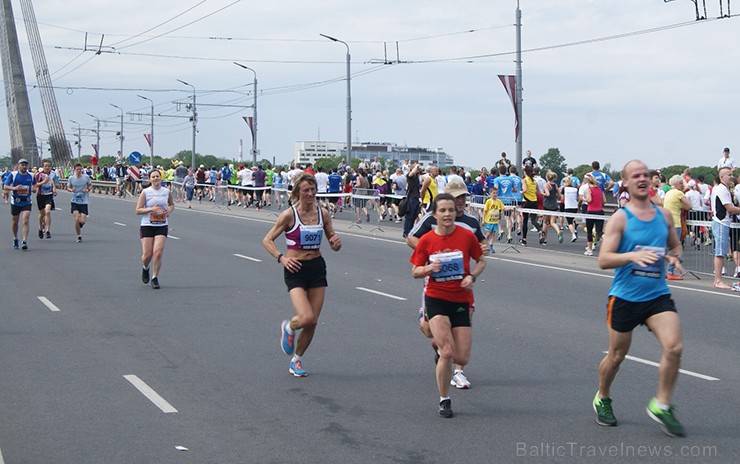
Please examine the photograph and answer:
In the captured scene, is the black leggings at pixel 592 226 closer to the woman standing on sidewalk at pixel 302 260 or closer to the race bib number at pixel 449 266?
the woman standing on sidewalk at pixel 302 260

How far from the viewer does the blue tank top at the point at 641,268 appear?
24.0ft

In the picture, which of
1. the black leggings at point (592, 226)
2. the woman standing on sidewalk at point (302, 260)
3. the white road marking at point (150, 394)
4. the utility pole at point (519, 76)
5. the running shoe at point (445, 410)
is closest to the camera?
the running shoe at point (445, 410)

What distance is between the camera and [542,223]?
26656 mm

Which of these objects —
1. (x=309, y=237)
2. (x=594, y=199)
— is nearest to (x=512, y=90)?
(x=594, y=199)

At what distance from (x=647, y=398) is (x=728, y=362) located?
2.14m

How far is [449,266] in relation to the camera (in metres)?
8.16

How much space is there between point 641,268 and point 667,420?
3.30 ft

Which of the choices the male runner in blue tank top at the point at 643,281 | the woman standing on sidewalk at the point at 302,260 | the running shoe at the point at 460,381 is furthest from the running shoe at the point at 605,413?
the woman standing on sidewalk at the point at 302,260

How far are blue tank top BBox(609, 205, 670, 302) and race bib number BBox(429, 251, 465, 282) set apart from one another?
1231 millimetres

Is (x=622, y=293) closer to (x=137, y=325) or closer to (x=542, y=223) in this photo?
(x=137, y=325)

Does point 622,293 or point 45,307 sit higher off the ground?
point 622,293

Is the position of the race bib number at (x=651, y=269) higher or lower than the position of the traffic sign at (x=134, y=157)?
lower

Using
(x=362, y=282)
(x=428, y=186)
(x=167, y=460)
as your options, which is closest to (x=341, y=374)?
(x=167, y=460)

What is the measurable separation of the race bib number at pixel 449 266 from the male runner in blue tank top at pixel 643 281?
1.19m
